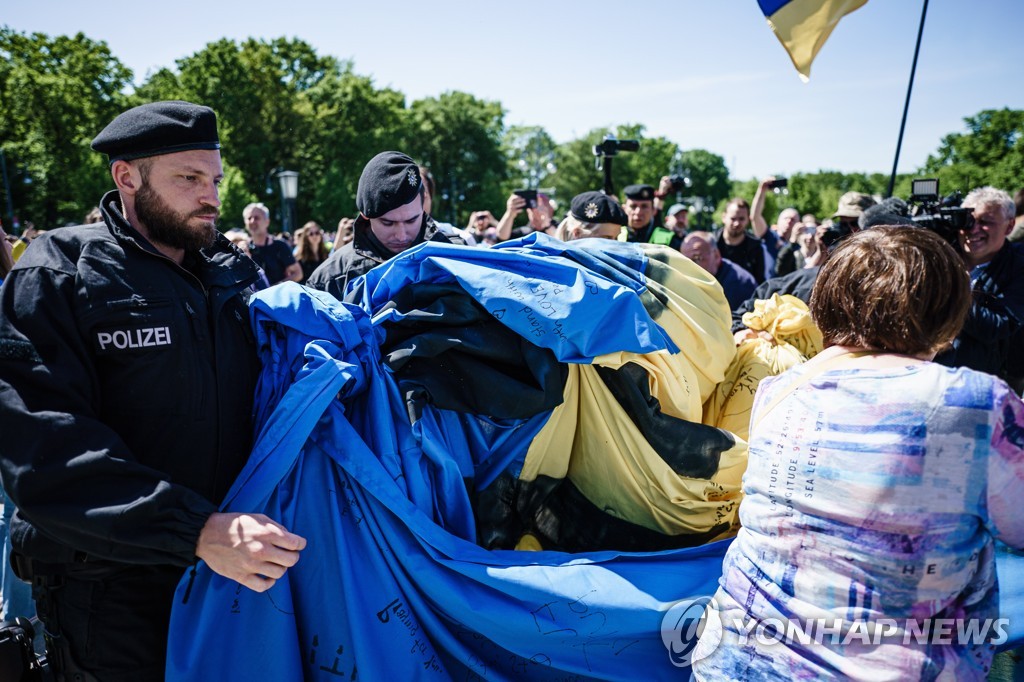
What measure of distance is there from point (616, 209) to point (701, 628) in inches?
114

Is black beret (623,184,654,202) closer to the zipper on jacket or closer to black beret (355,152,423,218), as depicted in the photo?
black beret (355,152,423,218)

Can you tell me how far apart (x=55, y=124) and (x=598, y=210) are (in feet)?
110

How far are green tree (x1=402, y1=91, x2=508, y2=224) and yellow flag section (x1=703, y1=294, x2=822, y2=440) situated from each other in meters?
40.2

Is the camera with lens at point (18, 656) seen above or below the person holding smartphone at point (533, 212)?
below

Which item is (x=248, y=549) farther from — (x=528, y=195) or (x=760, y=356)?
(x=528, y=195)

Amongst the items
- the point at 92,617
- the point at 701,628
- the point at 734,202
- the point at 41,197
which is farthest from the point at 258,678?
the point at 41,197

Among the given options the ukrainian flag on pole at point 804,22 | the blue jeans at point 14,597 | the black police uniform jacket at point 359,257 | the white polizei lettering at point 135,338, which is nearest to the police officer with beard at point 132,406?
the white polizei lettering at point 135,338

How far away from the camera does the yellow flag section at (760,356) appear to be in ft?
7.14

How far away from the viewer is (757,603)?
1369mm

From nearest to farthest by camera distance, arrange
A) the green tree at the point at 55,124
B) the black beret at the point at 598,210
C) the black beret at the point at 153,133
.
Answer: the black beret at the point at 153,133, the black beret at the point at 598,210, the green tree at the point at 55,124

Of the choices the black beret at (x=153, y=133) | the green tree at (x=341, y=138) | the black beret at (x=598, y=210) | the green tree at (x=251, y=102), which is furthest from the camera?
the green tree at (x=341, y=138)

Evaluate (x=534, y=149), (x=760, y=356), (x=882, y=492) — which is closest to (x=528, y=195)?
(x=760, y=356)

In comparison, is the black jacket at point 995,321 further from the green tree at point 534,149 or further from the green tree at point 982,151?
the green tree at point 534,149

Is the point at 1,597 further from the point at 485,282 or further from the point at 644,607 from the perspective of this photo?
the point at 644,607
